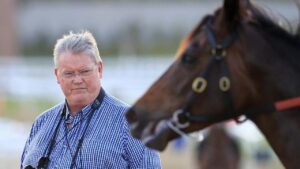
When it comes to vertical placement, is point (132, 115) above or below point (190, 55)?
below

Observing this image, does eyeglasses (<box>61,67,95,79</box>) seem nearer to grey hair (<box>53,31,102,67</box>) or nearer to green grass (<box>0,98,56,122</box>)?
grey hair (<box>53,31,102,67</box>)

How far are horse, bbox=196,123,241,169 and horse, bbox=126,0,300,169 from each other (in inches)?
191

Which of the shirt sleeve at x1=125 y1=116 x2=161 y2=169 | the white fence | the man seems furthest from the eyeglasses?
the white fence

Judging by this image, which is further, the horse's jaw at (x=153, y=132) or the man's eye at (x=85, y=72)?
the man's eye at (x=85, y=72)

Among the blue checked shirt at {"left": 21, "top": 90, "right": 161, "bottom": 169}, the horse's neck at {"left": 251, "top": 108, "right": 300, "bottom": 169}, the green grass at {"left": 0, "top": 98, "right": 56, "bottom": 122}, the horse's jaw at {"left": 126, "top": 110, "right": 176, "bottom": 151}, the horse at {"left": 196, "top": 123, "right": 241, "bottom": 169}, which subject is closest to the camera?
the horse's jaw at {"left": 126, "top": 110, "right": 176, "bottom": 151}

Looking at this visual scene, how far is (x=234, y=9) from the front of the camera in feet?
14.2

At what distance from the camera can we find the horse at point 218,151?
9297 millimetres

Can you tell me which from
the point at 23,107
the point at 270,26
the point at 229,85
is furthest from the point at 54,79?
the point at 229,85

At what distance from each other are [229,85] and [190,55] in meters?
0.23

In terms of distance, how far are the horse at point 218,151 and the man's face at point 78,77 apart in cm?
448

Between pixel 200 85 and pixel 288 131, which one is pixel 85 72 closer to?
pixel 200 85

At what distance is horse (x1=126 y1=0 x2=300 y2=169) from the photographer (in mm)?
4289

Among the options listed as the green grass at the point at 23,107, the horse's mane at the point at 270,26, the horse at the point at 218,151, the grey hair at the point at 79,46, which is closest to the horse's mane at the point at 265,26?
the horse's mane at the point at 270,26

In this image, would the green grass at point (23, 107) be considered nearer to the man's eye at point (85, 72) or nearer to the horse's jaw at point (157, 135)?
the man's eye at point (85, 72)
